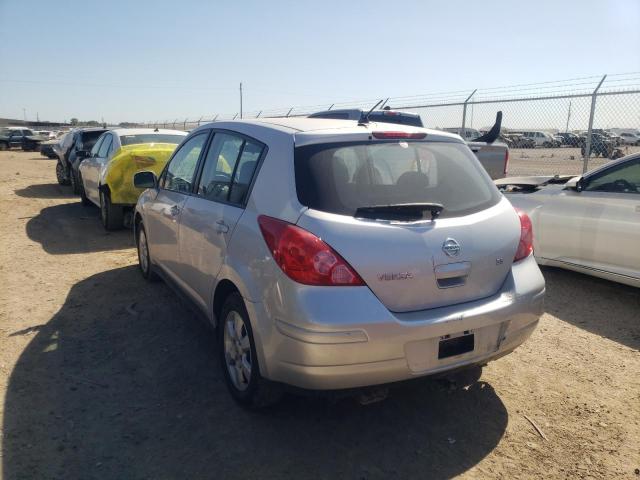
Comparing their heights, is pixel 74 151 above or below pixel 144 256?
above

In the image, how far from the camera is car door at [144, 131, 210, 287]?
4.21 m

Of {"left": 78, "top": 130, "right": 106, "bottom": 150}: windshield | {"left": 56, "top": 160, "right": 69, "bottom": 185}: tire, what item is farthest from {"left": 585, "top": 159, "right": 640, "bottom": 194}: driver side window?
{"left": 56, "top": 160, "right": 69, "bottom": 185}: tire

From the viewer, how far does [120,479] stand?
2.60 meters

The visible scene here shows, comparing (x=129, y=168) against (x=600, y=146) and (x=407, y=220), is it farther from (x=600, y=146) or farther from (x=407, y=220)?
(x=600, y=146)

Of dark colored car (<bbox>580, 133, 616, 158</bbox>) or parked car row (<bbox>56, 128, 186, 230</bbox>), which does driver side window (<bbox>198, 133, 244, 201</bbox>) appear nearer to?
parked car row (<bbox>56, 128, 186, 230</bbox>)

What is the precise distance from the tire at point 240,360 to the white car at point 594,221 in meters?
3.82

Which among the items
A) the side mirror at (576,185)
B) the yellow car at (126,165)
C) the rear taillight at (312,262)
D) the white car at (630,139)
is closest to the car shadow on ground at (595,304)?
the side mirror at (576,185)

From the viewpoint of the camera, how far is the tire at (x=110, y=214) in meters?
8.12

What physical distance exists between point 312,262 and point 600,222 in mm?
3927

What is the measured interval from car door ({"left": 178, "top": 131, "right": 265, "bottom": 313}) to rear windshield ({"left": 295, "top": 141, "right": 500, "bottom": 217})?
524 millimetres

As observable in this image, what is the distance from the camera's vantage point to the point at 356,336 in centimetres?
252

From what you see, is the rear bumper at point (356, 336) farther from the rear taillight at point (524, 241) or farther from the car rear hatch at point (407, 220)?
the rear taillight at point (524, 241)

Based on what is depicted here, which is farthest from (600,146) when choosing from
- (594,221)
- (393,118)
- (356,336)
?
(356,336)

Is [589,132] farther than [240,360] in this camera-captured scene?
Yes
